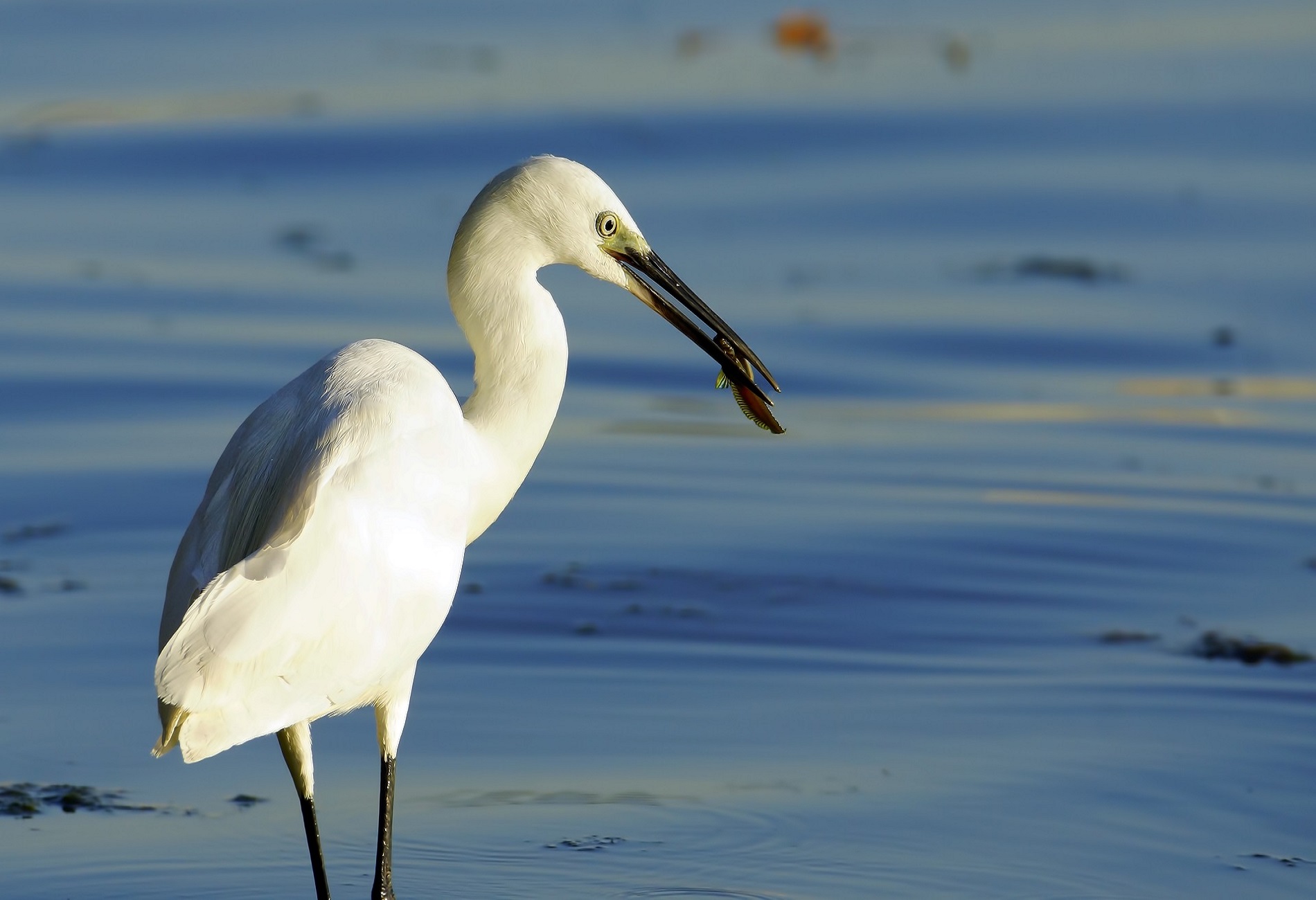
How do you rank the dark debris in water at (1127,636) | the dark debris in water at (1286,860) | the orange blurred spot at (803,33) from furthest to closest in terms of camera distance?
the orange blurred spot at (803,33)
the dark debris in water at (1127,636)
the dark debris in water at (1286,860)

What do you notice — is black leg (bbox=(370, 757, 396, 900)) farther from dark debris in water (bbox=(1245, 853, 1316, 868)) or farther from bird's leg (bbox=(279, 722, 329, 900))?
dark debris in water (bbox=(1245, 853, 1316, 868))

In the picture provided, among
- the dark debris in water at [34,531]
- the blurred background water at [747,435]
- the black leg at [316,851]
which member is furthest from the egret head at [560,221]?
the dark debris in water at [34,531]

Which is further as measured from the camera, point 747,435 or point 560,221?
point 747,435

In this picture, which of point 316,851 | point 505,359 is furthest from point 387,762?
point 505,359

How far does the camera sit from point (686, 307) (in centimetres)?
521

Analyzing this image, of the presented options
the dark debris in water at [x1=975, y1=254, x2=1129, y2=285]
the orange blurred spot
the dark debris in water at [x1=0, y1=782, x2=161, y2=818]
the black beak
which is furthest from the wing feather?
the orange blurred spot

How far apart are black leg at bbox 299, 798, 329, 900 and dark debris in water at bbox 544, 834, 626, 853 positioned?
74 centimetres

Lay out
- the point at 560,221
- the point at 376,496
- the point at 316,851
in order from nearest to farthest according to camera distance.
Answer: the point at 376,496, the point at 316,851, the point at 560,221

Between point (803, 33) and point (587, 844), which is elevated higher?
point (803, 33)

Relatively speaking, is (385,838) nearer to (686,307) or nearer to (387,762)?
(387,762)

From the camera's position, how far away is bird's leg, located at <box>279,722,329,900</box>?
4.77 metres

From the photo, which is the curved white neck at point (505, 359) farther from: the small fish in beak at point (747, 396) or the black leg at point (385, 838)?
the black leg at point (385, 838)

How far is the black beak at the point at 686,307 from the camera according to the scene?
16.9 feet

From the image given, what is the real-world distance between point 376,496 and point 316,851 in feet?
2.92
